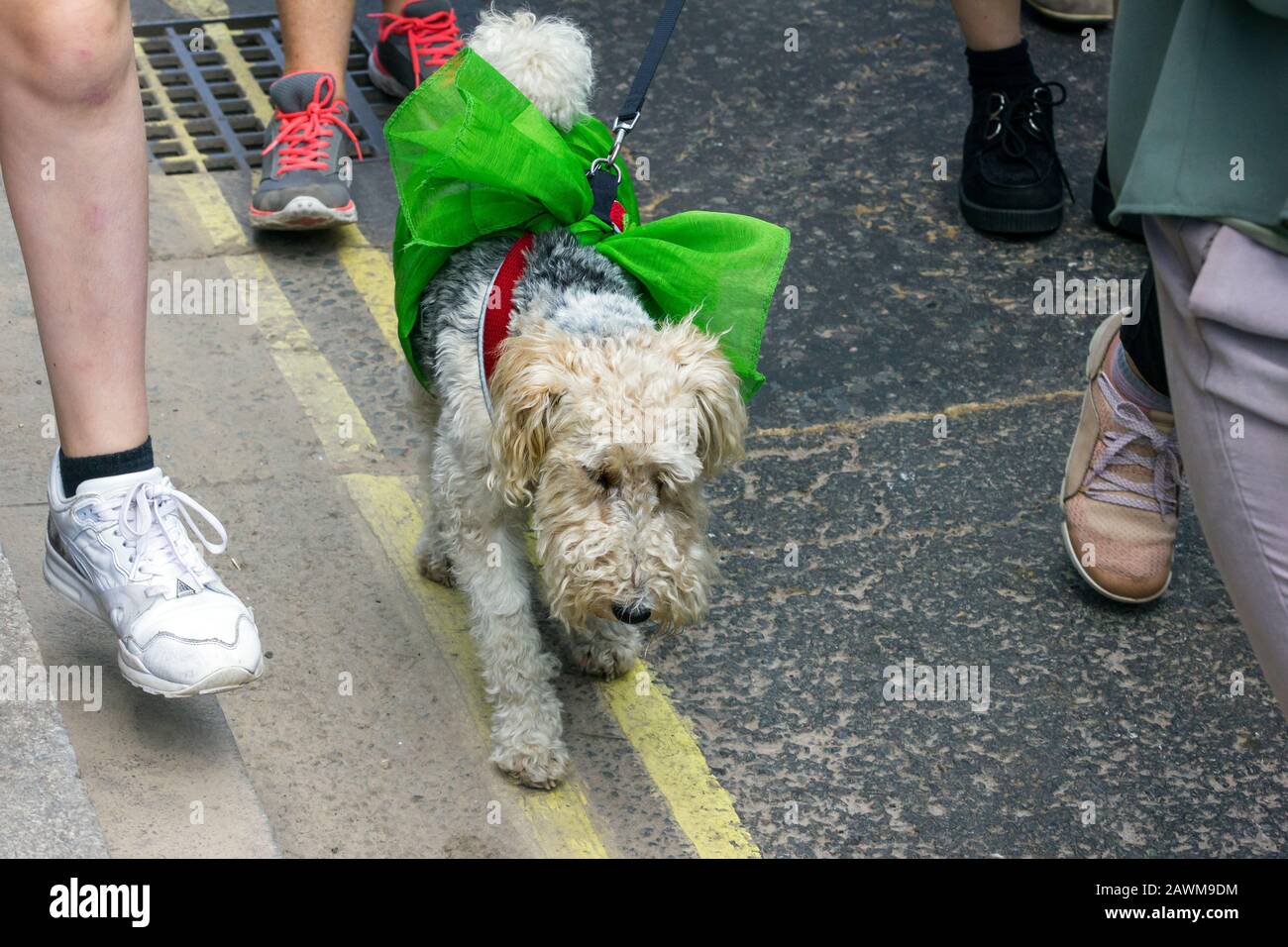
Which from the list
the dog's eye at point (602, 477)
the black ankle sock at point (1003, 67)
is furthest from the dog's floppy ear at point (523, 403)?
the black ankle sock at point (1003, 67)

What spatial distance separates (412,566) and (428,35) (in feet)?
7.16

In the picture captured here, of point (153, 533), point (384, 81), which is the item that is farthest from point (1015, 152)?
point (153, 533)

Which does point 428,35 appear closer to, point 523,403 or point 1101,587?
point 523,403

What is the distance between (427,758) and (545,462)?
0.72 meters

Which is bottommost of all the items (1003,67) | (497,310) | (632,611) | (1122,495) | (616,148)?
(1122,495)

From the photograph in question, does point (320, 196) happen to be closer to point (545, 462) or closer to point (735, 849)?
point (545, 462)

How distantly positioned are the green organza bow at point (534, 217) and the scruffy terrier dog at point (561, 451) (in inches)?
2.3

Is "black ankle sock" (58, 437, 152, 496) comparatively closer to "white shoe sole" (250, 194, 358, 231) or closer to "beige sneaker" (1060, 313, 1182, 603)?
"white shoe sole" (250, 194, 358, 231)

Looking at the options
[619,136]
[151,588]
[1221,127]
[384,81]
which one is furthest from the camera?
[384,81]

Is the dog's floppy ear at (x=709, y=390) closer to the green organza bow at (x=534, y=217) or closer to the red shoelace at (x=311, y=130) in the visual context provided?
the green organza bow at (x=534, y=217)

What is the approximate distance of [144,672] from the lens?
2.73 meters

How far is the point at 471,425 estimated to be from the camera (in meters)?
2.91

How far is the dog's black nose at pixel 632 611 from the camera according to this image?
2662 millimetres
